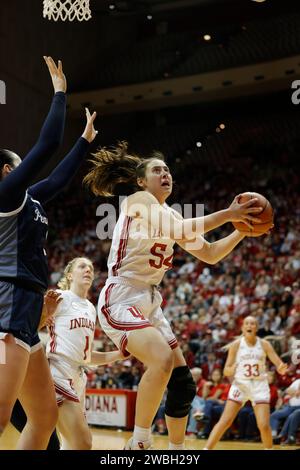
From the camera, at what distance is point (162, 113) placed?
22.2 meters

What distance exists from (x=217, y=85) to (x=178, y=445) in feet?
51.2

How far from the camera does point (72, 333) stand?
5.58 meters

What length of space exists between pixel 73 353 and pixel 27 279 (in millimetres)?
1826

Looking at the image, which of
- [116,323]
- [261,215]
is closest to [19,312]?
[116,323]

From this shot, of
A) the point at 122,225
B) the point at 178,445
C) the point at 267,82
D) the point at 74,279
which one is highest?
the point at 267,82

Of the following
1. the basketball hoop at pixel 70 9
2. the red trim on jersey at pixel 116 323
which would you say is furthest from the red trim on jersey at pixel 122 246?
the basketball hoop at pixel 70 9

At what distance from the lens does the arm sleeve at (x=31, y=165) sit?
3668 mm

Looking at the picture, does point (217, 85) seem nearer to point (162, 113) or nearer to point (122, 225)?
point (162, 113)

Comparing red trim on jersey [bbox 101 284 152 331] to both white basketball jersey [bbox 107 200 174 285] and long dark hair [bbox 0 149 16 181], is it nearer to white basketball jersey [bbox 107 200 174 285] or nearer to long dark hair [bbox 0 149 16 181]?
white basketball jersey [bbox 107 200 174 285]

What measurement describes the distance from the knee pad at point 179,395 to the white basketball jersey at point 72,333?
3.36 ft

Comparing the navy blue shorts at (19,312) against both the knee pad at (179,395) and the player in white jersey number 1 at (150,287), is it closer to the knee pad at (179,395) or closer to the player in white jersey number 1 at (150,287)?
the player in white jersey number 1 at (150,287)

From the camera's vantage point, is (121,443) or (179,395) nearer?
(179,395)

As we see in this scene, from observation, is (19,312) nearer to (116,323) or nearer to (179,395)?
(116,323)
